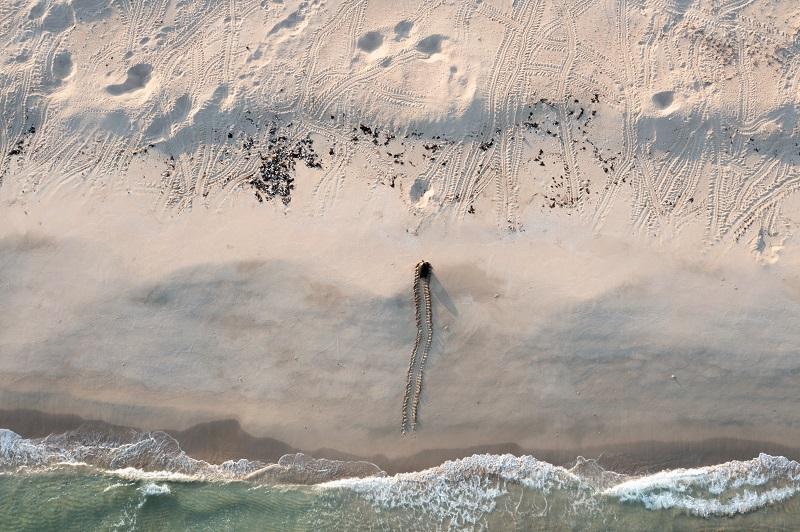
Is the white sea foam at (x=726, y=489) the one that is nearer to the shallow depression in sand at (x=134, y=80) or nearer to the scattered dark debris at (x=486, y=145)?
the scattered dark debris at (x=486, y=145)

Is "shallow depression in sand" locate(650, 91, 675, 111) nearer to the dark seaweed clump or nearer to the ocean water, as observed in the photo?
the dark seaweed clump


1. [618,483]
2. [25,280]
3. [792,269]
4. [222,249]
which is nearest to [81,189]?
[25,280]

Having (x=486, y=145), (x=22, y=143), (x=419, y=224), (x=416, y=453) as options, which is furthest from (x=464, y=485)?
(x=22, y=143)

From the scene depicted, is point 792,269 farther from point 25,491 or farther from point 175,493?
point 25,491

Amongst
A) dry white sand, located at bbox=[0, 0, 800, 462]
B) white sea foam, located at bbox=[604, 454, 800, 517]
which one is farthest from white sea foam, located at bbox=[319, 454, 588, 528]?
white sea foam, located at bbox=[604, 454, 800, 517]

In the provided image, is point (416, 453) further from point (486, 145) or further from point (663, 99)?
point (663, 99)

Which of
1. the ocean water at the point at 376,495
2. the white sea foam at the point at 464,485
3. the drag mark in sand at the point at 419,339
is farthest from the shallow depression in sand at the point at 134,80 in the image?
the white sea foam at the point at 464,485
